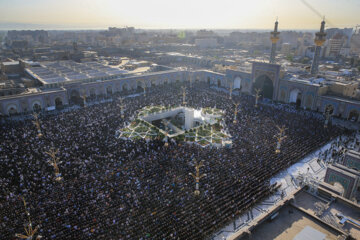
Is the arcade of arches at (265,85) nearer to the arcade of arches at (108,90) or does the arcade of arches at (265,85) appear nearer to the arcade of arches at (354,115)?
the arcade of arches at (354,115)

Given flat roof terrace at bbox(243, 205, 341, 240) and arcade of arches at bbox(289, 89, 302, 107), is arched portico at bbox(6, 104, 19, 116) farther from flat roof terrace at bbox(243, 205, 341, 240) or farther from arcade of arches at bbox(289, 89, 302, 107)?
arcade of arches at bbox(289, 89, 302, 107)

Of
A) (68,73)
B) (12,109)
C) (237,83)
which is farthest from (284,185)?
(68,73)

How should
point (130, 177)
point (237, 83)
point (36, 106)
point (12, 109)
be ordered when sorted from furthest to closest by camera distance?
point (237, 83)
point (36, 106)
point (12, 109)
point (130, 177)

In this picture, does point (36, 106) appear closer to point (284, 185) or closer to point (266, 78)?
point (284, 185)

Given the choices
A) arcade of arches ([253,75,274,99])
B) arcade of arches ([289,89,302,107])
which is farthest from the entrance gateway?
arcade of arches ([289,89,302,107])

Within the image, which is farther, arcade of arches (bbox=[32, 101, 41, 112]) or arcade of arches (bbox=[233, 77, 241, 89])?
arcade of arches (bbox=[233, 77, 241, 89])
